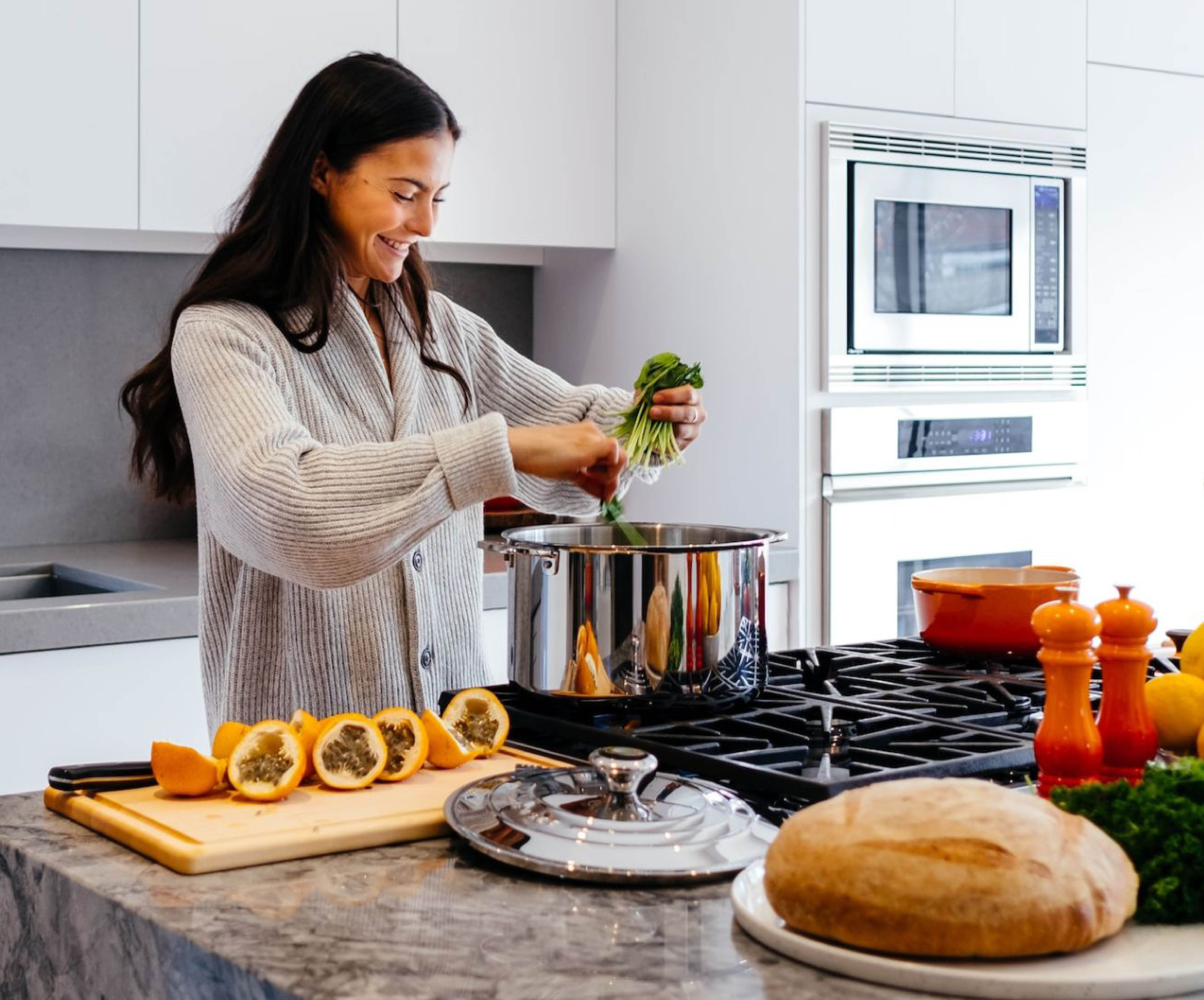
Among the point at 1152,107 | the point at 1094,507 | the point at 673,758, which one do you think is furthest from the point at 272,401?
the point at 1152,107

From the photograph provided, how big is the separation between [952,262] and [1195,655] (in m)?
1.76

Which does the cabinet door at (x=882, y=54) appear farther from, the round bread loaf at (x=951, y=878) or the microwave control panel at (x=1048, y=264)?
the round bread loaf at (x=951, y=878)

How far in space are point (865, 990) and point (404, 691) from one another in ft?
3.44

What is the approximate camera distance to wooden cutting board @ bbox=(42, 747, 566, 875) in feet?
3.37

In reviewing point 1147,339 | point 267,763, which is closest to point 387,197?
point 267,763

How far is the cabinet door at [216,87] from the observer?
2.58 metres

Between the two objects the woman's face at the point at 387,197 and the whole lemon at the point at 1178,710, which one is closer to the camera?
the whole lemon at the point at 1178,710

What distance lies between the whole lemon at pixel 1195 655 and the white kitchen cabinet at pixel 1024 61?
1848 mm

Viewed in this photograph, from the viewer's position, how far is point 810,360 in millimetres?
2773

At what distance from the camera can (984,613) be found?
64.6 inches

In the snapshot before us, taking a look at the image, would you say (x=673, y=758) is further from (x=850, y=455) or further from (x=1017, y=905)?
(x=850, y=455)

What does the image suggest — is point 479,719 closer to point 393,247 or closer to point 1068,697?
point 1068,697

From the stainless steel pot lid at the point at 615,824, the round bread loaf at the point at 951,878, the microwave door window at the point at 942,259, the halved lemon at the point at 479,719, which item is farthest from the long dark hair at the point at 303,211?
the microwave door window at the point at 942,259

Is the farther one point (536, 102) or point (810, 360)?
point (536, 102)
